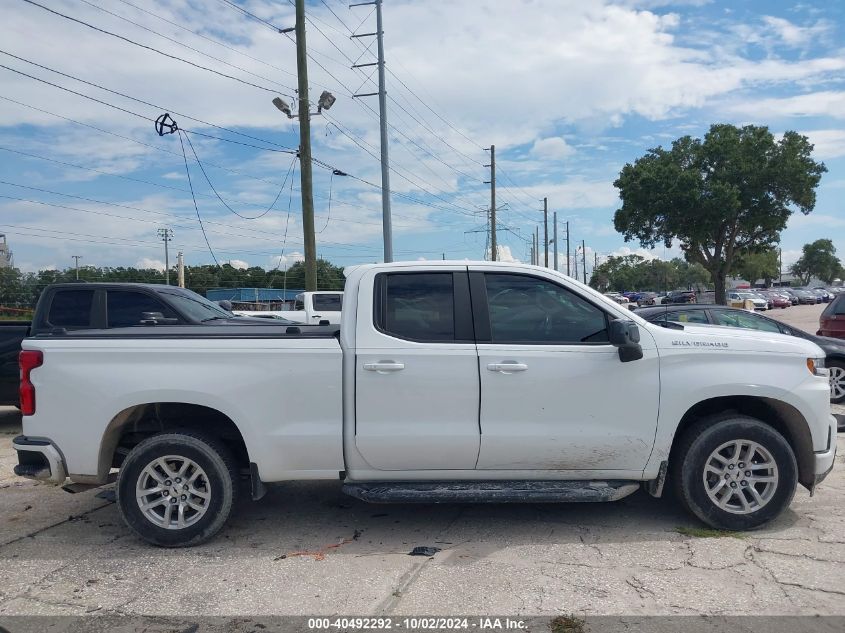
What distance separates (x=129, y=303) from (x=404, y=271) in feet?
17.5

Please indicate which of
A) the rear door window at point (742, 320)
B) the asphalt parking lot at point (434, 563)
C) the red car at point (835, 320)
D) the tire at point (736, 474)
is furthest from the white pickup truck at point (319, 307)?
the tire at point (736, 474)

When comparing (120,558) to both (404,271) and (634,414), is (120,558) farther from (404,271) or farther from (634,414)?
(634,414)

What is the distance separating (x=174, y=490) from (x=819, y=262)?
13405 centimetres

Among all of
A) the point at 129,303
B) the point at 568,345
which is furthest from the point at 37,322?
the point at 568,345

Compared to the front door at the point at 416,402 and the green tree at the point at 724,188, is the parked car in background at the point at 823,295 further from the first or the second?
the front door at the point at 416,402

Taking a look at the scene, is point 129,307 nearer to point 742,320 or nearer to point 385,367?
point 385,367

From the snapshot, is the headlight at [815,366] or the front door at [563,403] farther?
the headlight at [815,366]

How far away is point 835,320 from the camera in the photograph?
1099cm

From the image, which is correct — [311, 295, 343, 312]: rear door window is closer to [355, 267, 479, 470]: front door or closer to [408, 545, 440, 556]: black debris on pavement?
[355, 267, 479, 470]: front door

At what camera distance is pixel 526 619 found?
3664 mm

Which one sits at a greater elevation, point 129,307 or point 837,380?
point 129,307

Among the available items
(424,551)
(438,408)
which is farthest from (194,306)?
(424,551)

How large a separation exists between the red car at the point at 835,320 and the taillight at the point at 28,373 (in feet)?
36.4

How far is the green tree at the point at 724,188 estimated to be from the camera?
105 ft
